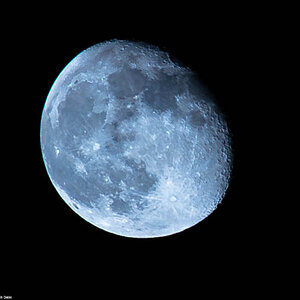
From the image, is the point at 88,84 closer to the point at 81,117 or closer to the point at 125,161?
the point at 81,117

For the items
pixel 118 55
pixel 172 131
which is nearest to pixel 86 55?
pixel 118 55

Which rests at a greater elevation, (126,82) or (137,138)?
(126,82)

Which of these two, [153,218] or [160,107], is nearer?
[160,107]

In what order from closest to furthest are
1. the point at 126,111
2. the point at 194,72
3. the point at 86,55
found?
the point at 126,111 → the point at 194,72 → the point at 86,55

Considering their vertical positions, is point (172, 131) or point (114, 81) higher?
point (114, 81)

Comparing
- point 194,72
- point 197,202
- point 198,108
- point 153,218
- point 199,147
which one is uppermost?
point 194,72

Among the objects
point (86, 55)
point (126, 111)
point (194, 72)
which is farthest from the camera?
point (86, 55)
